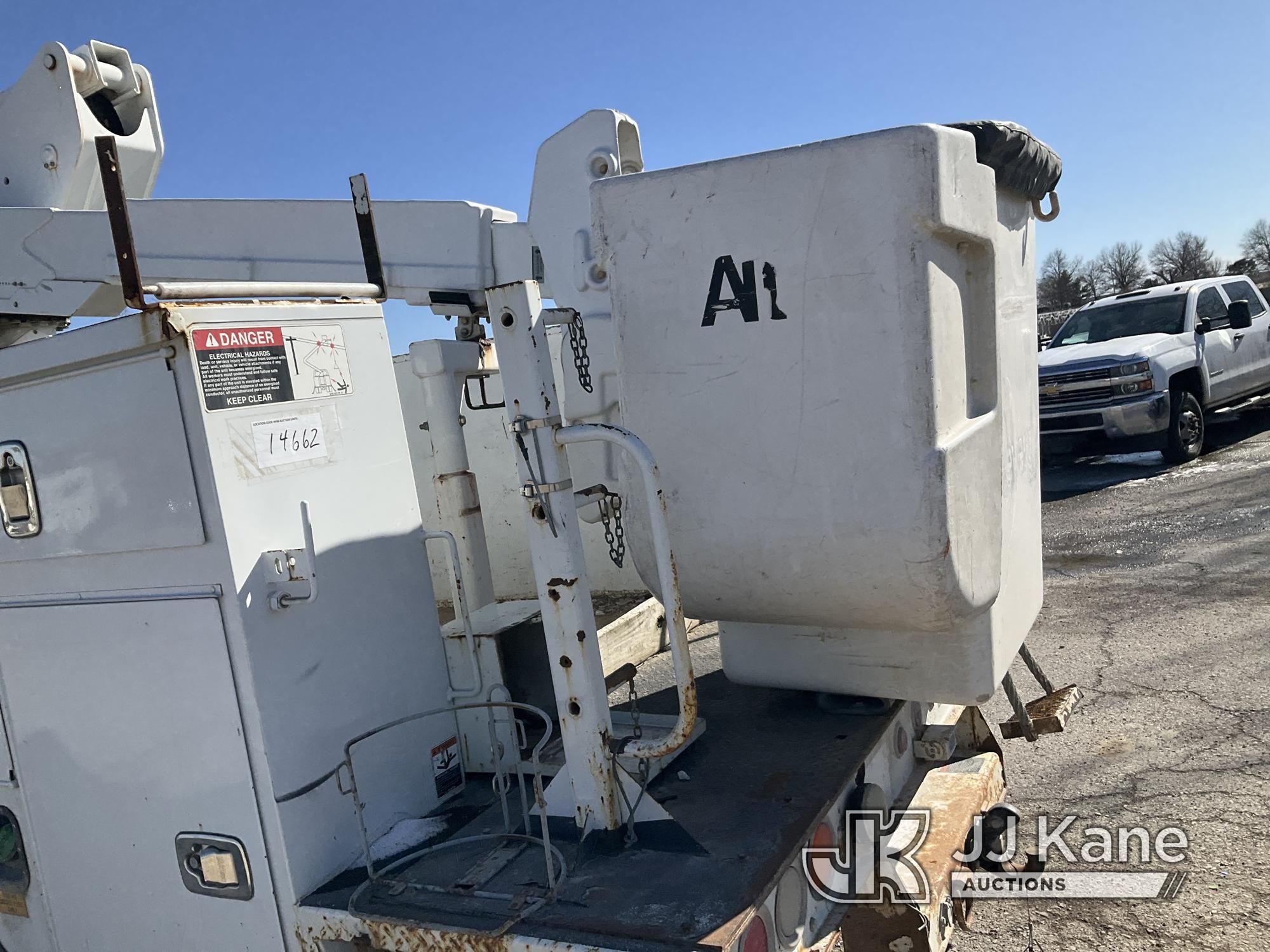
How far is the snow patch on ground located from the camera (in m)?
2.64

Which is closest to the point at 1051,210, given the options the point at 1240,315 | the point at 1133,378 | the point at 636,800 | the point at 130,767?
the point at 636,800

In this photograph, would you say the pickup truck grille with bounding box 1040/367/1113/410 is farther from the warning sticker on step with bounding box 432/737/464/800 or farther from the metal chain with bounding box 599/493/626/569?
the warning sticker on step with bounding box 432/737/464/800

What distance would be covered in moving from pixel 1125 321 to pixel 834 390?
36.2 feet

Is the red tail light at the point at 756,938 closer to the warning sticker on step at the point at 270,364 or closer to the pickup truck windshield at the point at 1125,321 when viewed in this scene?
the warning sticker on step at the point at 270,364

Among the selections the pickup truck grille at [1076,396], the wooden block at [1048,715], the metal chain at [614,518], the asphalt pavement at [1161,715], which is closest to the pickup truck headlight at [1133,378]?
the pickup truck grille at [1076,396]

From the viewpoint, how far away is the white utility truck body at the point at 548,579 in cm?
235

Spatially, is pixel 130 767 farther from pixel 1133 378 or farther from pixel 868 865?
pixel 1133 378

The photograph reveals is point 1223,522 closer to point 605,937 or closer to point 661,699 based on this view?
point 661,699

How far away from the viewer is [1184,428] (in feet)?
36.0

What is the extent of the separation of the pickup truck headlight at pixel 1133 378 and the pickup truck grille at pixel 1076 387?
8 centimetres

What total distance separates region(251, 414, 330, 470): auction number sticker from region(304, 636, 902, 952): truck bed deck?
3.57 ft

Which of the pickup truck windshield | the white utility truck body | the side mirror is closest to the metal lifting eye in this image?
the white utility truck body

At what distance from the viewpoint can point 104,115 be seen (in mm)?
4145

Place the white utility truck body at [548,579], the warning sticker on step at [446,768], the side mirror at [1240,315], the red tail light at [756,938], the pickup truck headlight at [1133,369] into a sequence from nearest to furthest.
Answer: the red tail light at [756,938] < the white utility truck body at [548,579] < the warning sticker on step at [446,768] < the pickup truck headlight at [1133,369] < the side mirror at [1240,315]
